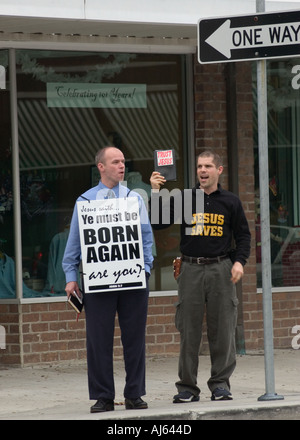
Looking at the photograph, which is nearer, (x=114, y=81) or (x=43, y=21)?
(x=43, y=21)

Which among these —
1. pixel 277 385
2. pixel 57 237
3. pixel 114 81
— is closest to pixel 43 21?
pixel 114 81

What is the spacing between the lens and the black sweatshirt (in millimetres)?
8406

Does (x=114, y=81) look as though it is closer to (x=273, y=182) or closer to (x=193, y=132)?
(x=193, y=132)

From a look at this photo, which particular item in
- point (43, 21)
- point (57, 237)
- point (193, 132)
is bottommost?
point (57, 237)

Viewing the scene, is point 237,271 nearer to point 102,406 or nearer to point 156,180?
point 156,180

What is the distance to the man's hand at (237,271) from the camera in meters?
8.29

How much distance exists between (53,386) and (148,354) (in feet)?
6.00

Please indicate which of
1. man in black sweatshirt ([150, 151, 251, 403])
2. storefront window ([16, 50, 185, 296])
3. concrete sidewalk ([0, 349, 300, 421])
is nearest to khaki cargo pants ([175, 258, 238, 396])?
man in black sweatshirt ([150, 151, 251, 403])

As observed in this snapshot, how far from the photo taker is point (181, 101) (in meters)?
11.7

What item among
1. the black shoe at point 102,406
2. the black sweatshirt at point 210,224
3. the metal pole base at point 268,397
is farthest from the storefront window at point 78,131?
the metal pole base at point 268,397

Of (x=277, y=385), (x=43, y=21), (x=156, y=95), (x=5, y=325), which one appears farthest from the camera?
(x=156, y=95)

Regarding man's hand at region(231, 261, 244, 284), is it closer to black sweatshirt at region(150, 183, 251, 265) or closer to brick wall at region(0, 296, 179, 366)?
black sweatshirt at region(150, 183, 251, 265)

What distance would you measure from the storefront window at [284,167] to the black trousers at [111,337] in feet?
13.4
